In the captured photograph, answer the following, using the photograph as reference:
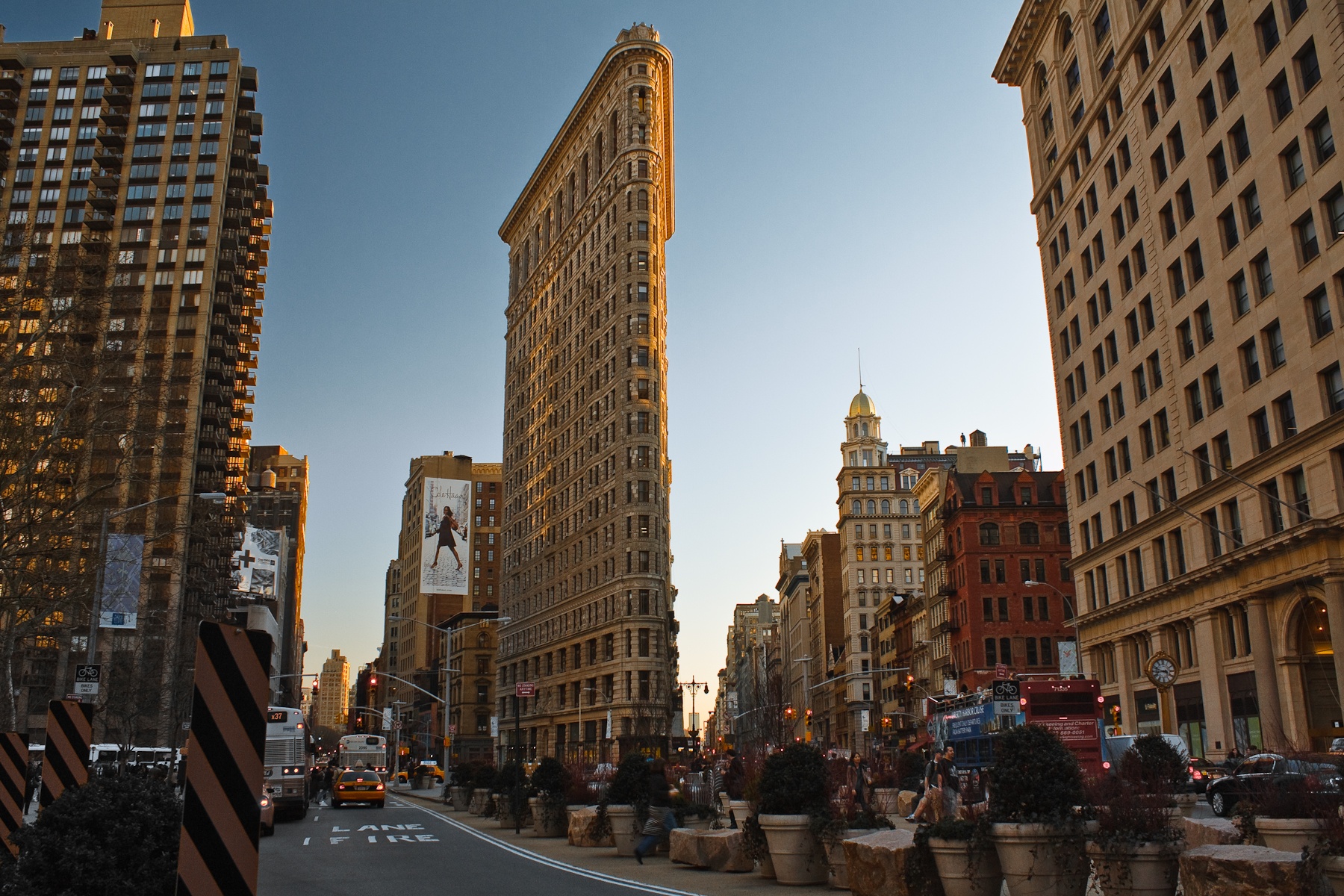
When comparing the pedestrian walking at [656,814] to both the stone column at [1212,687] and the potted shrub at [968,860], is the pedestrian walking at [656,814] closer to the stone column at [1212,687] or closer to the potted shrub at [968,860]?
the potted shrub at [968,860]

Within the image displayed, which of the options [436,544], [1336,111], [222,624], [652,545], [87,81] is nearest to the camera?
[222,624]

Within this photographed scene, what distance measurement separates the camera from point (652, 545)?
91.1 m

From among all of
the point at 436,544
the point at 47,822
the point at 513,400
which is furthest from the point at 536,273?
the point at 47,822

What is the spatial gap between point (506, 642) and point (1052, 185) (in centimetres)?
7828

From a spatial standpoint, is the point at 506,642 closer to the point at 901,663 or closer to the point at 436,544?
the point at 436,544

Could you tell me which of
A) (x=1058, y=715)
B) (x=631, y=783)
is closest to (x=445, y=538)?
(x=1058, y=715)

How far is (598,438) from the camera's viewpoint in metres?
97.2

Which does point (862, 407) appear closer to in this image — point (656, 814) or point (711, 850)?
point (656, 814)

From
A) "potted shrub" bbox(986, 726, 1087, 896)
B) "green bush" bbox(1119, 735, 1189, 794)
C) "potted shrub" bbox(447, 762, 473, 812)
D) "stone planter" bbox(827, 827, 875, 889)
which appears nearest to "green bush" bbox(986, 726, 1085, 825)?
"potted shrub" bbox(986, 726, 1087, 896)

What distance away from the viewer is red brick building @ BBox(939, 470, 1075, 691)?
276ft

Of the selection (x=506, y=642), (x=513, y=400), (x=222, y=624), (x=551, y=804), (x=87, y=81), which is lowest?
(x=551, y=804)

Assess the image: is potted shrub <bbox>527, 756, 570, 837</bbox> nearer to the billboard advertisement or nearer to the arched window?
the arched window

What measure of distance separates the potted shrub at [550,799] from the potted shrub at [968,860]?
1793 cm

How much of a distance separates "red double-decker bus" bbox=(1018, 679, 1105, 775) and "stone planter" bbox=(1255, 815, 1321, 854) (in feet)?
74.4
